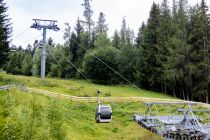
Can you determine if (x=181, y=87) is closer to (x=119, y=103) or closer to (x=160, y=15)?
(x=160, y=15)

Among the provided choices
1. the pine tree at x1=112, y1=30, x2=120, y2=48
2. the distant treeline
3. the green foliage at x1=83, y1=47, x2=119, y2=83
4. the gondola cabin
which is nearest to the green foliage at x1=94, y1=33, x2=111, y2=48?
the distant treeline

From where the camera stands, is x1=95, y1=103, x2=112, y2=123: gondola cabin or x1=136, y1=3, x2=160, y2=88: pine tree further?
x1=136, y1=3, x2=160, y2=88: pine tree

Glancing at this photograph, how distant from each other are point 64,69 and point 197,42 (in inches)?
1540

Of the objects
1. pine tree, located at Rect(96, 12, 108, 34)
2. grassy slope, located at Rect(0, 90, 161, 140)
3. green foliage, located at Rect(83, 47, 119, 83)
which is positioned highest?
pine tree, located at Rect(96, 12, 108, 34)

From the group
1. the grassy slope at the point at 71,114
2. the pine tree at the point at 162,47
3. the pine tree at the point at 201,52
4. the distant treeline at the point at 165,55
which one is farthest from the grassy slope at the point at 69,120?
the pine tree at the point at 162,47

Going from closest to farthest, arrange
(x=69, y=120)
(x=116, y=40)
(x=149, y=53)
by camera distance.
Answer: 1. (x=69, y=120)
2. (x=149, y=53)
3. (x=116, y=40)

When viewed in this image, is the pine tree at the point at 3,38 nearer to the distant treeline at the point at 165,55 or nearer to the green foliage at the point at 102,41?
the distant treeline at the point at 165,55

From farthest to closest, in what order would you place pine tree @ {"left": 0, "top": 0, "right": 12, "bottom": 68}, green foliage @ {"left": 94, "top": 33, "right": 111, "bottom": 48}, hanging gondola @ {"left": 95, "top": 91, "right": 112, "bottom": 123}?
green foliage @ {"left": 94, "top": 33, "right": 111, "bottom": 48}, pine tree @ {"left": 0, "top": 0, "right": 12, "bottom": 68}, hanging gondola @ {"left": 95, "top": 91, "right": 112, "bottom": 123}

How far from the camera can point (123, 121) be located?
51.2 m

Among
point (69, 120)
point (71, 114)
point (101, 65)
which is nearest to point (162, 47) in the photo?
point (101, 65)

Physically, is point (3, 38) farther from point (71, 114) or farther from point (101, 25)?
point (101, 25)

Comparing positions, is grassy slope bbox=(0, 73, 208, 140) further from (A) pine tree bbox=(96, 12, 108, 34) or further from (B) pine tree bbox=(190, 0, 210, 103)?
(A) pine tree bbox=(96, 12, 108, 34)

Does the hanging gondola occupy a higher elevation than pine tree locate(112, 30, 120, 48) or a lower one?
lower

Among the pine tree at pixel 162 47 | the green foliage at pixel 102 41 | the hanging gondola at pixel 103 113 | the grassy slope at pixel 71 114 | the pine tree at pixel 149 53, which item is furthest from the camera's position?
the green foliage at pixel 102 41
